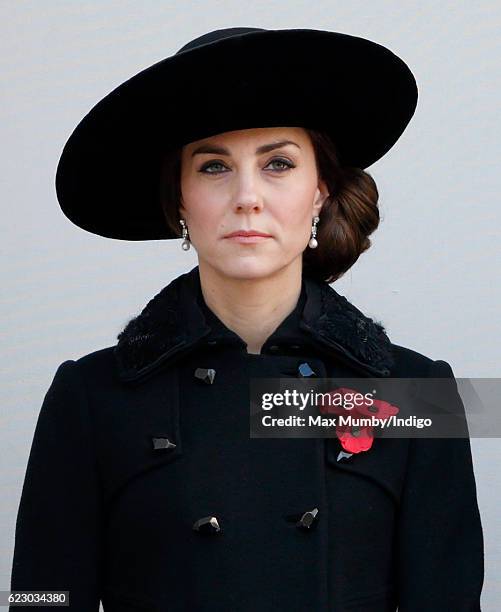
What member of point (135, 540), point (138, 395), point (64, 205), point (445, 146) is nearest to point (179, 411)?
point (138, 395)

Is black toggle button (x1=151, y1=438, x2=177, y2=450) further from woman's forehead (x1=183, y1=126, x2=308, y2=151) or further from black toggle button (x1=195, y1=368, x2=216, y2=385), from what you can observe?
woman's forehead (x1=183, y1=126, x2=308, y2=151)

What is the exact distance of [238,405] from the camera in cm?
235

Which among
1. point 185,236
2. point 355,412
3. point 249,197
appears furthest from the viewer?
point 185,236

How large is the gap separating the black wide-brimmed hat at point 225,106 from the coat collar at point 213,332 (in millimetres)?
222

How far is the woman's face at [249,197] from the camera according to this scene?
2.26 meters

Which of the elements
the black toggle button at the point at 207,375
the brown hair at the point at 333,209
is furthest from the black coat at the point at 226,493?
the brown hair at the point at 333,209

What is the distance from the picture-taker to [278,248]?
229 centimetres

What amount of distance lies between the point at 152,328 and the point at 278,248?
0.94ft

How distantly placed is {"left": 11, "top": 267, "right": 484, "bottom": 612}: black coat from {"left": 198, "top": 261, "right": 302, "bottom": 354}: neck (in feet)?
0.09

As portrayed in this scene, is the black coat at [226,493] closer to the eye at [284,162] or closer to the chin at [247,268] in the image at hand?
the chin at [247,268]

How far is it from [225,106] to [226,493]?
630 millimetres

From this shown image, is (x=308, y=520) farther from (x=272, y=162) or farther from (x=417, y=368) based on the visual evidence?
(x=272, y=162)

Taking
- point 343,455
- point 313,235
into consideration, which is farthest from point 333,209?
point 343,455

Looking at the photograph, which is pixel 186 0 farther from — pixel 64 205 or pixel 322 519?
pixel 322 519
